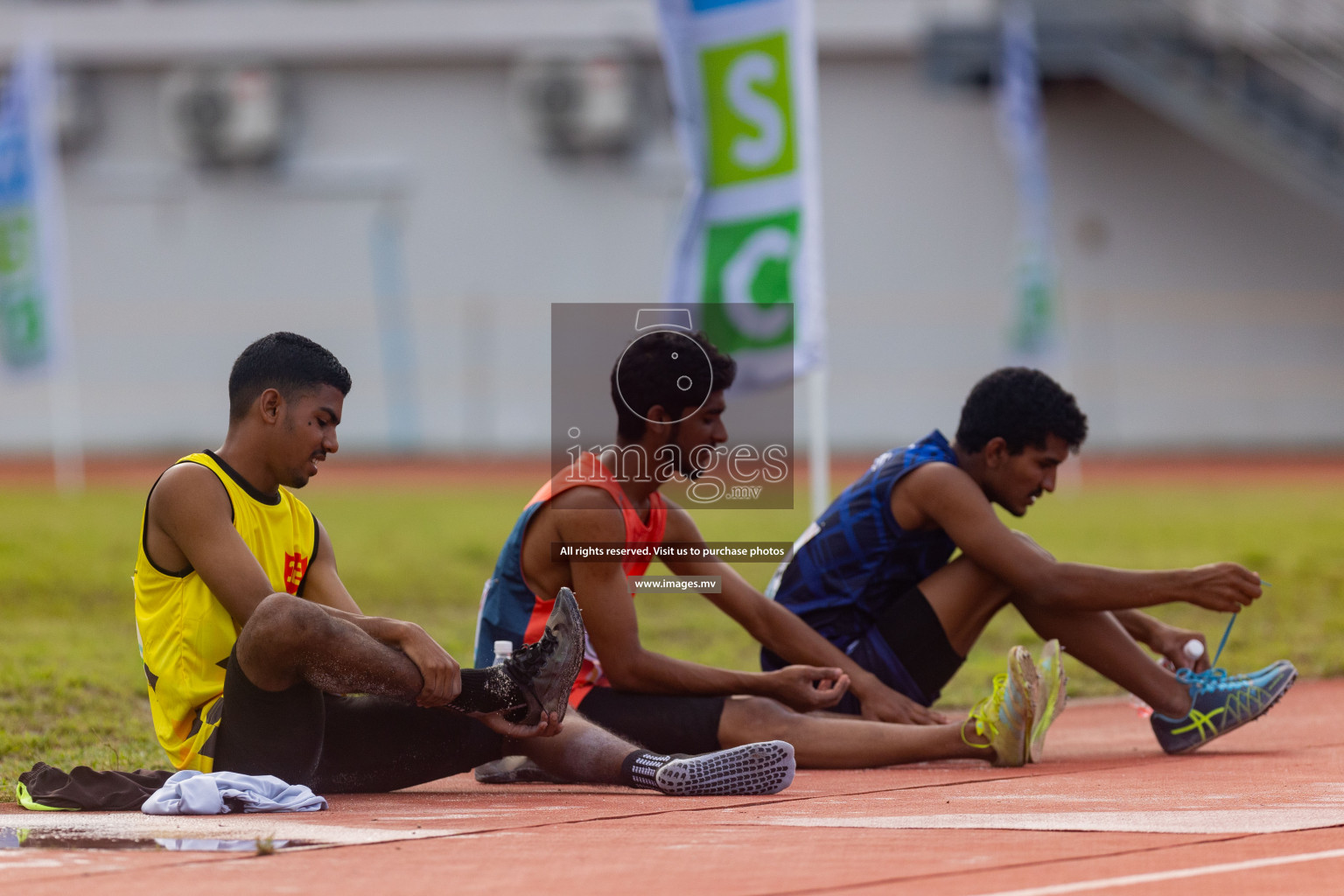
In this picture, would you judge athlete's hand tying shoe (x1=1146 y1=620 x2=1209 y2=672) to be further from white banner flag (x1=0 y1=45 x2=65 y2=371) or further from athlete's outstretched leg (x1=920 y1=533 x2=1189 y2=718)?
white banner flag (x1=0 y1=45 x2=65 y2=371)

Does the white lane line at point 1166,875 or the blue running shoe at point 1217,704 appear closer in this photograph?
the white lane line at point 1166,875

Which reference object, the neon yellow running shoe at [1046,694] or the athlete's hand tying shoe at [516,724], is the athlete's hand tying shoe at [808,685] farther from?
the athlete's hand tying shoe at [516,724]

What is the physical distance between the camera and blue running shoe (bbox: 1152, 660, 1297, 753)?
5574 millimetres

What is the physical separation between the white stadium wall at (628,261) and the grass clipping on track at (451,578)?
5.70 metres

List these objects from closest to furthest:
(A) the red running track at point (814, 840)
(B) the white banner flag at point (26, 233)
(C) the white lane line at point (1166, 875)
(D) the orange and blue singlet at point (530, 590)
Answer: (C) the white lane line at point (1166, 875) → (A) the red running track at point (814, 840) → (D) the orange and blue singlet at point (530, 590) → (B) the white banner flag at point (26, 233)

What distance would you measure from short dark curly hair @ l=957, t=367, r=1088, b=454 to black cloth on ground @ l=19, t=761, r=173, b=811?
101 inches

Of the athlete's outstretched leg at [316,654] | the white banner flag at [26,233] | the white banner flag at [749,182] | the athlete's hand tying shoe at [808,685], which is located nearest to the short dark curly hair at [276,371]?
the athlete's outstretched leg at [316,654]

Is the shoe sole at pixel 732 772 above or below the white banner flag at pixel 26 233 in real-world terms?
below

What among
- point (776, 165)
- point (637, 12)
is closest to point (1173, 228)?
point (637, 12)

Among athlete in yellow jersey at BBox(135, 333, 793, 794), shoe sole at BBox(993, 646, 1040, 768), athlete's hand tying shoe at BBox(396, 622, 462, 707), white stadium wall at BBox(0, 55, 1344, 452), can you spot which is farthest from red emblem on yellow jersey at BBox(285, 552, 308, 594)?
white stadium wall at BBox(0, 55, 1344, 452)

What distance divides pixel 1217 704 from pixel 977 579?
796mm

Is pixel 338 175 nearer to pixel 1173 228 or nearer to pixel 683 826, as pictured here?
pixel 1173 228

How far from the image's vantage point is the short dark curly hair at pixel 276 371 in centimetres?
470

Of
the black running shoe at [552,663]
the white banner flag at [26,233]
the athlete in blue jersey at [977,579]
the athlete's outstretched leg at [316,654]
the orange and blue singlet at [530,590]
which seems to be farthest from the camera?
the white banner flag at [26,233]
